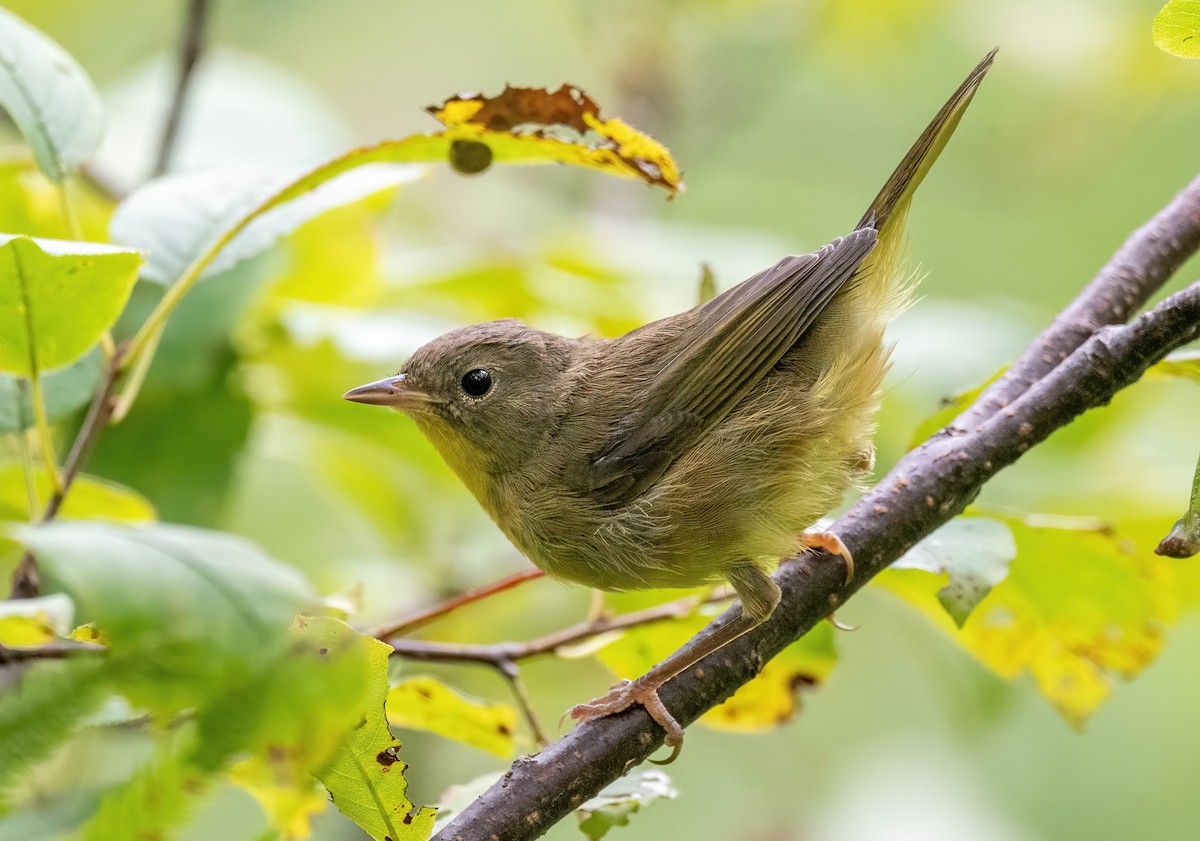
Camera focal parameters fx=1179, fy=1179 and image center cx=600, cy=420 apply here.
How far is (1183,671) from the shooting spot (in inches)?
213

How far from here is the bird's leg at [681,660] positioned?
2.12 meters

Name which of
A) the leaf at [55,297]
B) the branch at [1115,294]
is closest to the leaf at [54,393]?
the leaf at [55,297]

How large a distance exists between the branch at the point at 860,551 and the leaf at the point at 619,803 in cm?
3

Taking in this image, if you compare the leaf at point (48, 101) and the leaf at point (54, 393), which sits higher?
the leaf at point (48, 101)

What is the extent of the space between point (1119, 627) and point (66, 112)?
7.92ft

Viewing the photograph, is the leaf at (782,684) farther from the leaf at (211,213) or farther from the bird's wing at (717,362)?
the leaf at (211,213)

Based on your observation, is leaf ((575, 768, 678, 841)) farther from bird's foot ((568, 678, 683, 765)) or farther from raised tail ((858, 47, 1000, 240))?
raised tail ((858, 47, 1000, 240))

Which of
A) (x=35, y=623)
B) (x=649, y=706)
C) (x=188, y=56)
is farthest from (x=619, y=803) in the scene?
(x=188, y=56)

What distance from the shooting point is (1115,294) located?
2.51 m

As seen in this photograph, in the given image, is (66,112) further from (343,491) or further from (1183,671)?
(1183,671)

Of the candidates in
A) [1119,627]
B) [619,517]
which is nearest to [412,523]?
[619,517]

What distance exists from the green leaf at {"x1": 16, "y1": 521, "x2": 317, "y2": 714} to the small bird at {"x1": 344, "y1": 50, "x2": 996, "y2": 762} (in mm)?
1605

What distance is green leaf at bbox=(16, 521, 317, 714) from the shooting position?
3.27 feet

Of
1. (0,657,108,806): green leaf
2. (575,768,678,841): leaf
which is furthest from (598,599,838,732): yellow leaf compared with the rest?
(0,657,108,806): green leaf
